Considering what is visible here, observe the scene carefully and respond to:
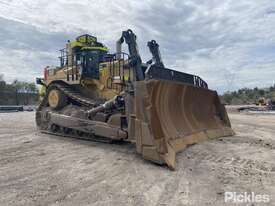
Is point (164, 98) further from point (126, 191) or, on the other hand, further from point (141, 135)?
point (126, 191)

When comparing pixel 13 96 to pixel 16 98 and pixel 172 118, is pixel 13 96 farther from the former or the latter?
pixel 172 118

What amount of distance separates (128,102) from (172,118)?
111cm

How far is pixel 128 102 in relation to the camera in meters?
5.71

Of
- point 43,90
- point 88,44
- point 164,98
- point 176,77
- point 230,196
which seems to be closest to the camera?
point 230,196

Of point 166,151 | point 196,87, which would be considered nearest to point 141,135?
point 166,151

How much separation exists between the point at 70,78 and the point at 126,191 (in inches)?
230

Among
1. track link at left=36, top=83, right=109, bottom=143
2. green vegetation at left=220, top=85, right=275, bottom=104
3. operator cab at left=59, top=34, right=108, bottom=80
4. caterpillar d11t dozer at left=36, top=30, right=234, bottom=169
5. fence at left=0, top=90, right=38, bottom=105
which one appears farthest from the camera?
green vegetation at left=220, top=85, right=275, bottom=104

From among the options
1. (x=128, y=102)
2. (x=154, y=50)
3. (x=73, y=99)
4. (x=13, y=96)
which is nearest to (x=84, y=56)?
(x=73, y=99)

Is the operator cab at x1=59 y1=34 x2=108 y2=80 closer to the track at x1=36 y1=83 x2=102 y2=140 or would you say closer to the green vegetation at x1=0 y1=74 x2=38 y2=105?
the track at x1=36 y1=83 x2=102 y2=140

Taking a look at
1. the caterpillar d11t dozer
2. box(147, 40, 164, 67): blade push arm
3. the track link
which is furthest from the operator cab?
box(147, 40, 164, 67): blade push arm

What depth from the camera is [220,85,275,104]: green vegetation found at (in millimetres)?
44219

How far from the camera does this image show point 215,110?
8.35 meters

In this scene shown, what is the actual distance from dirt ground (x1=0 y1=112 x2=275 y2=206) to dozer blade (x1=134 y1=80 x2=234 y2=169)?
26 centimetres

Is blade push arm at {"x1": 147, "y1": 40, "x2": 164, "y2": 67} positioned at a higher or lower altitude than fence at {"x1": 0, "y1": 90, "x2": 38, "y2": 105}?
higher
